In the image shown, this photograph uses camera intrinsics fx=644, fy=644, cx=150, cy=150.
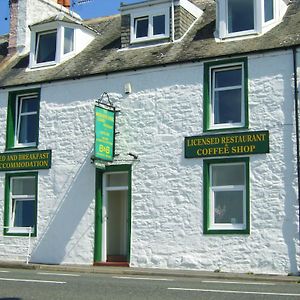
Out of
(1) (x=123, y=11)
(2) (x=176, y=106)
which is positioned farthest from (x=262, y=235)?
(1) (x=123, y=11)

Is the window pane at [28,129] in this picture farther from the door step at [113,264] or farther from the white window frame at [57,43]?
the door step at [113,264]

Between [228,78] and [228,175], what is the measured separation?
287cm

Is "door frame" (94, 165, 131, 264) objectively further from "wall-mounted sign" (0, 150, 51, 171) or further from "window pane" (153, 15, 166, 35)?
"window pane" (153, 15, 166, 35)

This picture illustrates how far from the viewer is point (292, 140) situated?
17391 millimetres

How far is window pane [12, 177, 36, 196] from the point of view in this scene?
2183 centimetres

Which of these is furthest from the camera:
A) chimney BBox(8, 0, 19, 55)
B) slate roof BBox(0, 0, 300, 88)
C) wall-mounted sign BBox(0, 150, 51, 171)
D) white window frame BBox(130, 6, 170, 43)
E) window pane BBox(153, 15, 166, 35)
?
chimney BBox(8, 0, 19, 55)

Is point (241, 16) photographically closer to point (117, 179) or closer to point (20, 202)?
point (117, 179)

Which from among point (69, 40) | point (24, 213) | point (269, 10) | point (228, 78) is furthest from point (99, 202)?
point (269, 10)

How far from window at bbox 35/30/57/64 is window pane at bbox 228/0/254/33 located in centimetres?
670

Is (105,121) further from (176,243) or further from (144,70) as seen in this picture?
(176,243)

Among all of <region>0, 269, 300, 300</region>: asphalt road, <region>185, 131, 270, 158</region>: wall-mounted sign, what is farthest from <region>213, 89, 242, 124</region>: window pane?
<region>0, 269, 300, 300</region>: asphalt road

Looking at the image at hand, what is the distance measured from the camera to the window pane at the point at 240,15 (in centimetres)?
1930

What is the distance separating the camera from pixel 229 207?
59.9 ft

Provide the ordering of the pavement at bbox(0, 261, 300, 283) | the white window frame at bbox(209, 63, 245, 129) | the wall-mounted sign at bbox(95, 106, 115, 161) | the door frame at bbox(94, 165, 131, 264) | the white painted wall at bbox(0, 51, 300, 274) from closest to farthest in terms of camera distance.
→ the pavement at bbox(0, 261, 300, 283) < the white painted wall at bbox(0, 51, 300, 274) < the white window frame at bbox(209, 63, 245, 129) < the wall-mounted sign at bbox(95, 106, 115, 161) < the door frame at bbox(94, 165, 131, 264)
